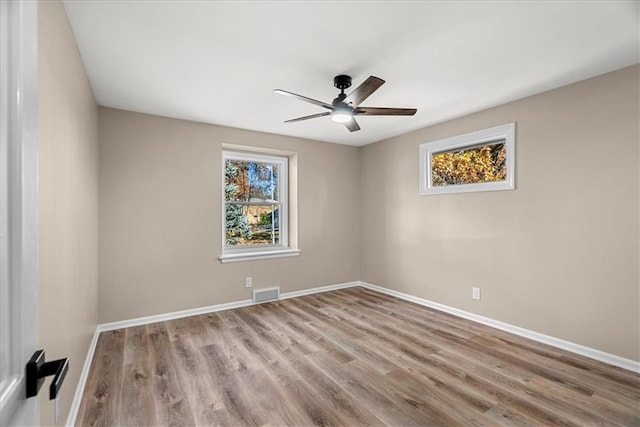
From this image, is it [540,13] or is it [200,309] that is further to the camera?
[200,309]

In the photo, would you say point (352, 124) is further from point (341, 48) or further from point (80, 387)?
point (80, 387)

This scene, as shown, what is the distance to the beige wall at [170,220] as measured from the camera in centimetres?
331

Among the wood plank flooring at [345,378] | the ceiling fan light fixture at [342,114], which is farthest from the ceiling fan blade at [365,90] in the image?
the wood plank flooring at [345,378]

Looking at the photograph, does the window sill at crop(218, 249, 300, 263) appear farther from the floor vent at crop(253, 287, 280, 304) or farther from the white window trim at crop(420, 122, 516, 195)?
the white window trim at crop(420, 122, 516, 195)

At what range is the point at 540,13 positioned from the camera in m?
1.82

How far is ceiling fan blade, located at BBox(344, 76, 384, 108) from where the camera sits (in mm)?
2100

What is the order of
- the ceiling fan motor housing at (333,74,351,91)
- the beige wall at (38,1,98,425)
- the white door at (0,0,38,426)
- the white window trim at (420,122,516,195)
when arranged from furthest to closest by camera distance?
the white window trim at (420,122,516,195) → the ceiling fan motor housing at (333,74,351,91) → the beige wall at (38,1,98,425) → the white door at (0,0,38,426)

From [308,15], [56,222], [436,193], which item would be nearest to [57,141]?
[56,222]

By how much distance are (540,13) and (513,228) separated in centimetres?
208

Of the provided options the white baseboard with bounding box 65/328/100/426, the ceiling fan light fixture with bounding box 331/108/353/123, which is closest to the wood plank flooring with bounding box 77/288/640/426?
the white baseboard with bounding box 65/328/100/426

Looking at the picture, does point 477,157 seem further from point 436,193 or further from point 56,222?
point 56,222

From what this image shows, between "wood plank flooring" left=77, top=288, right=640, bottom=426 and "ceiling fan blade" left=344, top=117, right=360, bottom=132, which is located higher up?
"ceiling fan blade" left=344, top=117, right=360, bottom=132

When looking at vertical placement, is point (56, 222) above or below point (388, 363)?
above

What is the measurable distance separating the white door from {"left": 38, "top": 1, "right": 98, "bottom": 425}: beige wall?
754 mm
